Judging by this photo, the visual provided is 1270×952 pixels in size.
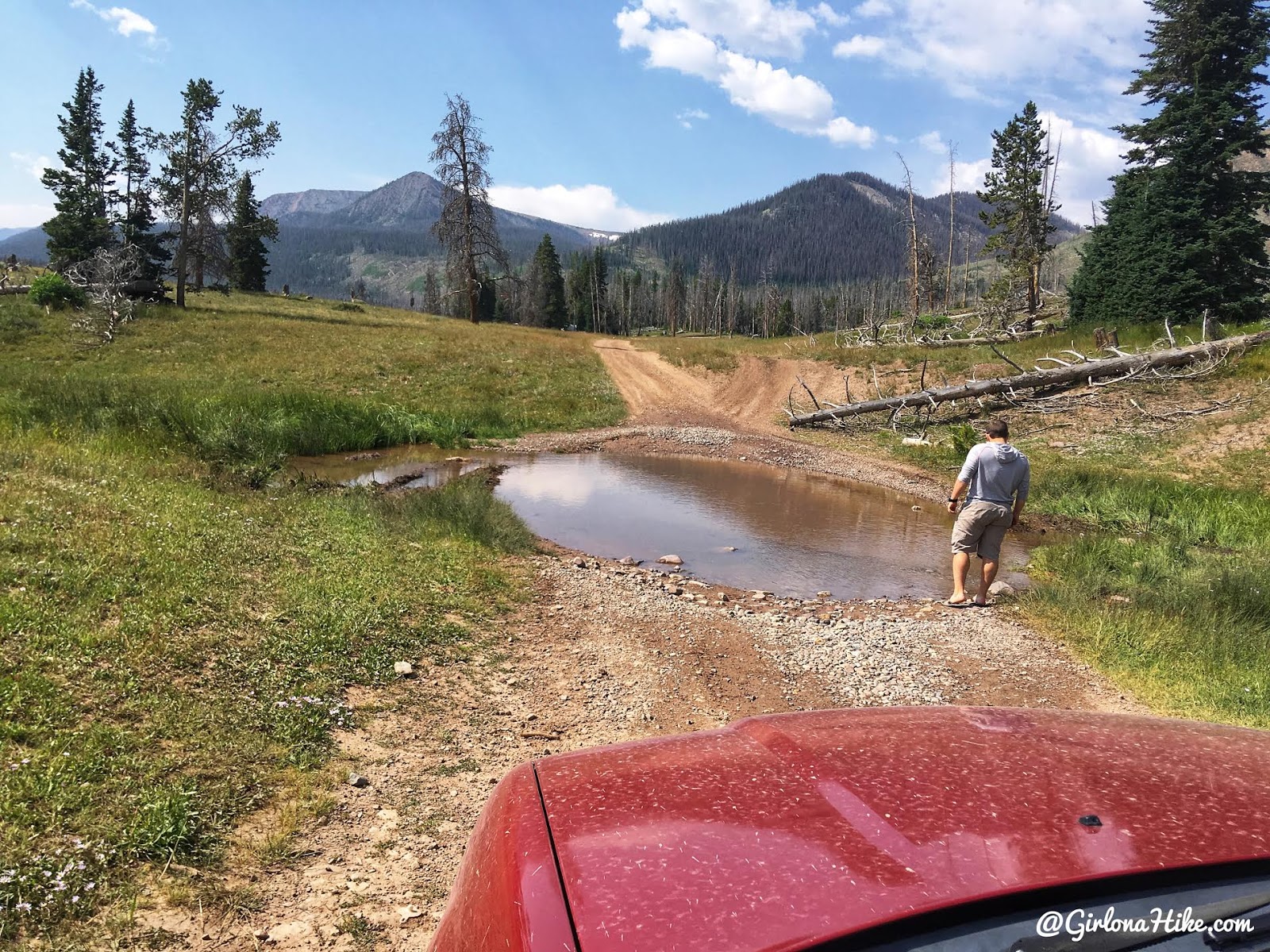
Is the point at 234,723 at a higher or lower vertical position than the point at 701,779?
lower

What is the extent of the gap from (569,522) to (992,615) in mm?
6696

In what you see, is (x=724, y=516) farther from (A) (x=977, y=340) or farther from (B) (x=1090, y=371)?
(A) (x=977, y=340)

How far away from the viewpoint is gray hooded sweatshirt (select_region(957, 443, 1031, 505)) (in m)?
8.30

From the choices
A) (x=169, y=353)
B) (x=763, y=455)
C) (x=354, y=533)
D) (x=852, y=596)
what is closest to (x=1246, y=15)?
(x=763, y=455)

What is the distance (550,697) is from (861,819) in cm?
425

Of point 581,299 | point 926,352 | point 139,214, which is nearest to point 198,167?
point 139,214

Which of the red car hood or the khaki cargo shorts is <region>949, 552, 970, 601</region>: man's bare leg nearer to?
the khaki cargo shorts

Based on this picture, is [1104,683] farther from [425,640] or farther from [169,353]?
[169,353]

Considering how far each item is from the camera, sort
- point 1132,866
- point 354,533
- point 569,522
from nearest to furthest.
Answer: point 1132,866 < point 354,533 < point 569,522

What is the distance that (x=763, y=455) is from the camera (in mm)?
19984

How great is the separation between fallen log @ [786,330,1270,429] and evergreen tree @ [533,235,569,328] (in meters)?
73.9

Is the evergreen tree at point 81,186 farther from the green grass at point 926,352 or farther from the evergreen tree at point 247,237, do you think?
the green grass at point 926,352

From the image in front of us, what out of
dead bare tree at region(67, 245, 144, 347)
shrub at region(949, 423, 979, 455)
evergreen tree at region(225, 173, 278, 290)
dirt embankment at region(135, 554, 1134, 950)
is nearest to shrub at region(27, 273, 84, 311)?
dead bare tree at region(67, 245, 144, 347)

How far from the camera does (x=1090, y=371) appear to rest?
19734mm
